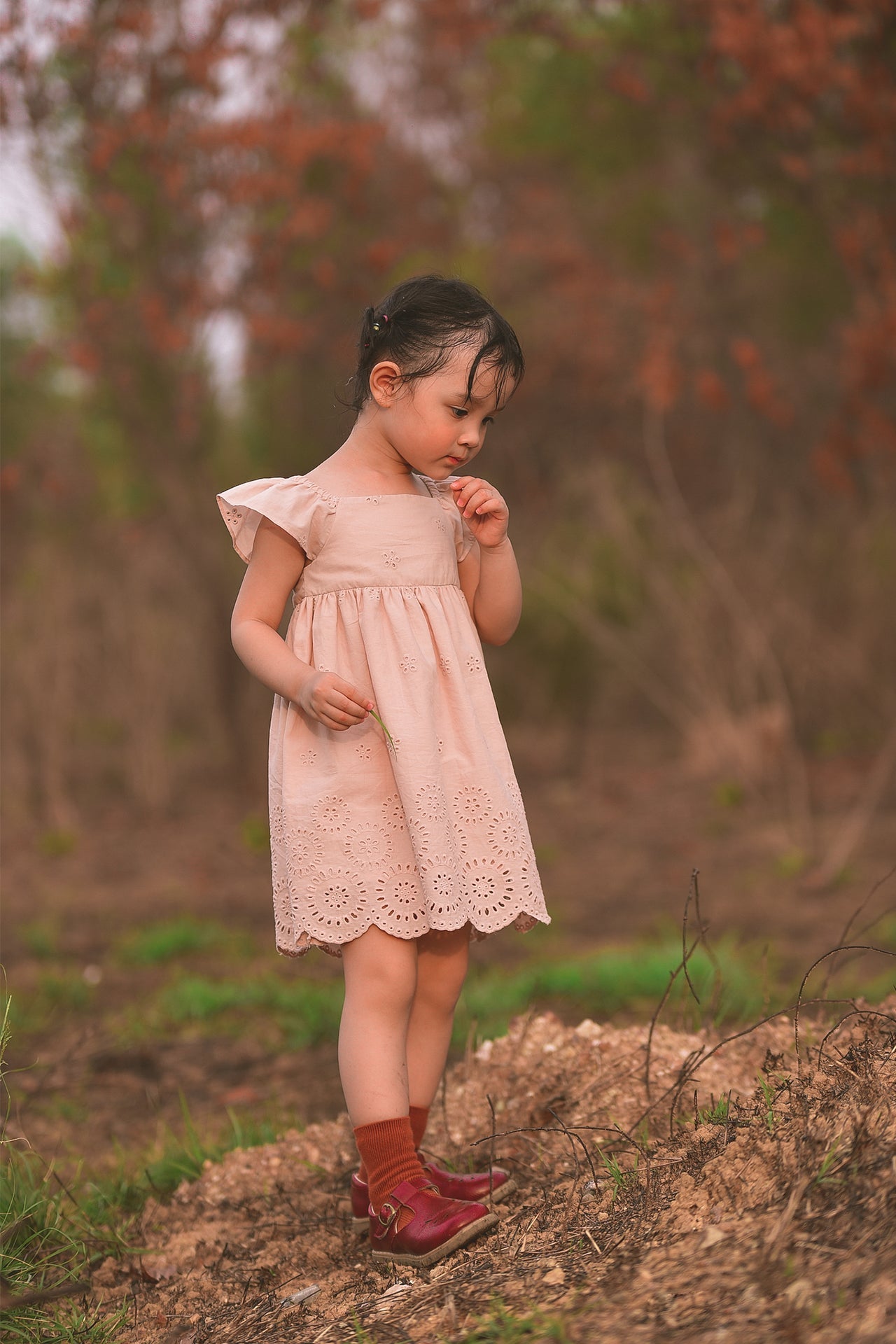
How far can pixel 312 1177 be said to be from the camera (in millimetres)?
2764

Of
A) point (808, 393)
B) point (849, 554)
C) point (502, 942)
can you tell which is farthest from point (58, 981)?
point (808, 393)

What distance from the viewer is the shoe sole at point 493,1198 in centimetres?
239

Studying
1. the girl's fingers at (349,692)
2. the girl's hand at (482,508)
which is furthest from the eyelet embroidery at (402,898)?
the girl's hand at (482,508)

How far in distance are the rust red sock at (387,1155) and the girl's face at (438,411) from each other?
3.93 ft

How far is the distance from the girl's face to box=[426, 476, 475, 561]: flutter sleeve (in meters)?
0.16

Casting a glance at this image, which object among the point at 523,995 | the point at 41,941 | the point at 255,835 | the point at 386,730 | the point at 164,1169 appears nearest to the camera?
the point at 386,730

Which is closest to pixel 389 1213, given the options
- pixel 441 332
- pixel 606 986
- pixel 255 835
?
pixel 441 332

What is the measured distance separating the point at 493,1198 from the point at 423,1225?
0.79 feet

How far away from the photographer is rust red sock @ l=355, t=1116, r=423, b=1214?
2279mm

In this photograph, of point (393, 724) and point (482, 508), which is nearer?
point (393, 724)

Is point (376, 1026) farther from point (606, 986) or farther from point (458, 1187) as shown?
point (606, 986)

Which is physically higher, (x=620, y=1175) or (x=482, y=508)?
(x=482, y=508)

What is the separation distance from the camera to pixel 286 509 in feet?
7.97

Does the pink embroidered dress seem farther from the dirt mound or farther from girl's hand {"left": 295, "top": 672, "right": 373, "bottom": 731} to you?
the dirt mound
